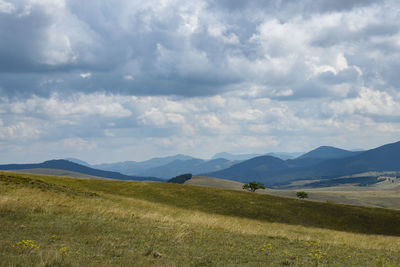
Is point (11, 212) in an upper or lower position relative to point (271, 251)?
upper

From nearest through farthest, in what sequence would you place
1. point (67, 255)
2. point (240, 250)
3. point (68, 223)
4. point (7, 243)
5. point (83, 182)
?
point (67, 255), point (7, 243), point (240, 250), point (68, 223), point (83, 182)

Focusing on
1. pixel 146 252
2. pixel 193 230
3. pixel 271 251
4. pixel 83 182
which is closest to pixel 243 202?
pixel 83 182

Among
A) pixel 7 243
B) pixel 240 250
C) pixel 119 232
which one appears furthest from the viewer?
pixel 119 232

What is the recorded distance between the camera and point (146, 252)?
1489 centimetres

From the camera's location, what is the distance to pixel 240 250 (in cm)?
1711

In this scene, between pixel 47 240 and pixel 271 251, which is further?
pixel 271 251

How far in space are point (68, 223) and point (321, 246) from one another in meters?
15.5

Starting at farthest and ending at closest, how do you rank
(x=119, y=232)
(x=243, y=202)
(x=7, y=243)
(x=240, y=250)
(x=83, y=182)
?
(x=83, y=182) < (x=243, y=202) < (x=119, y=232) < (x=240, y=250) < (x=7, y=243)

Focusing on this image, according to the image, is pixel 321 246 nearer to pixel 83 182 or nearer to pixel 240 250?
pixel 240 250

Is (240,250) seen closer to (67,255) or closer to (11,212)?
(67,255)

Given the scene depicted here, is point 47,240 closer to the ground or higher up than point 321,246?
higher up

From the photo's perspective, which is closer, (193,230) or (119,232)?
(119,232)

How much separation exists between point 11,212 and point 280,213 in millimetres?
39021

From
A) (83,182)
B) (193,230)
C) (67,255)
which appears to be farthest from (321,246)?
(83,182)
